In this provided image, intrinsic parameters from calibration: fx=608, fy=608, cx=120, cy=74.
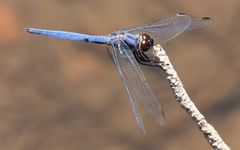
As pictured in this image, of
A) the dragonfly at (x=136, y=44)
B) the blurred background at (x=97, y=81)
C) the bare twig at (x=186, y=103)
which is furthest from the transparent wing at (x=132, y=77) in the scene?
the blurred background at (x=97, y=81)

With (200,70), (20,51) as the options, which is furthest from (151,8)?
(20,51)

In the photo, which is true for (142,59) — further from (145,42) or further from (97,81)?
(97,81)

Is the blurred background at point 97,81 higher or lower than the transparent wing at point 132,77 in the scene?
lower

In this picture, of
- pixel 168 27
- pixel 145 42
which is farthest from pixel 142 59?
pixel 168 27

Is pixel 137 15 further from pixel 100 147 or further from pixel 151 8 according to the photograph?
pixel 100 147

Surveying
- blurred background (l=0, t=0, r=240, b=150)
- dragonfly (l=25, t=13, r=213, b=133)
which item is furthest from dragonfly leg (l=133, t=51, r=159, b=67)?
blurred background (l=0, t=0, r=240, b=150)

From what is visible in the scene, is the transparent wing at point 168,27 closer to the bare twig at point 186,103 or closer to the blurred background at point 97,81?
the bare twig at point 186,103

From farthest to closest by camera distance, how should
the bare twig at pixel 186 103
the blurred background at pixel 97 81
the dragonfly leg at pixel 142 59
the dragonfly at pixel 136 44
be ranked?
the blurred background at pixel 97 81 → the dragonfly at pixel 136 44 → the dragonfly leg at pixel 142 59 → the bare twig at pixel 186 103

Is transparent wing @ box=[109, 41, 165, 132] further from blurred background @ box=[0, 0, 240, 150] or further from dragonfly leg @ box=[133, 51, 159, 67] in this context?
blurred background @ box=[0, 0, 240, 150]
